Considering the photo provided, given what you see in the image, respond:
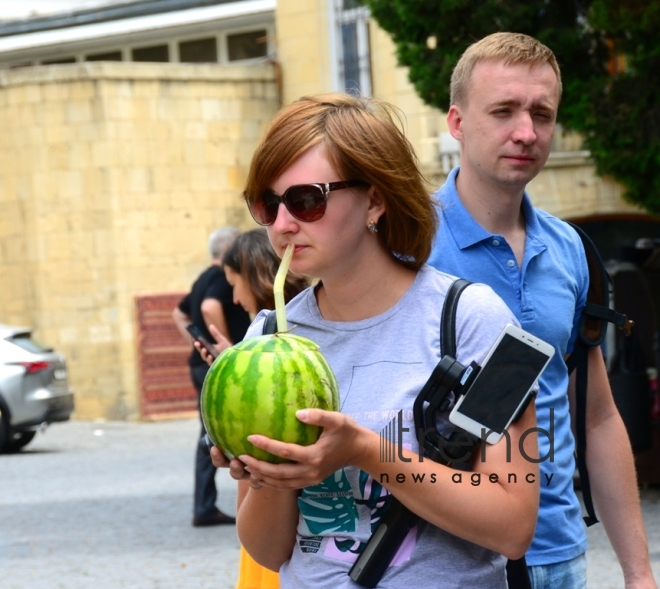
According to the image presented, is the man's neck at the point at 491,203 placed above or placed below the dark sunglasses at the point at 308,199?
below

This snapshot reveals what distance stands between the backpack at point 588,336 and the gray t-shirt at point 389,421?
32.7 inches

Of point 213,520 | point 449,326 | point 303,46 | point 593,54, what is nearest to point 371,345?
point 449,326

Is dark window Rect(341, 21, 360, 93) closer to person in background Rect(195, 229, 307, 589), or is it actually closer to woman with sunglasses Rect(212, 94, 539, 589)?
person in background Rect(195, 229, 307, 589)

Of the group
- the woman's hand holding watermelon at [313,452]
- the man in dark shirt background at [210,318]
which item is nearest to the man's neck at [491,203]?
the woman's hand holding watermelon at [313,452]

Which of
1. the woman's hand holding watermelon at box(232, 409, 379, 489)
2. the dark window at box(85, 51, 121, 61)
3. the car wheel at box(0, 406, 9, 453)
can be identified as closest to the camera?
the woman's hand holding watermelon at box(232, 409, 379, 489)

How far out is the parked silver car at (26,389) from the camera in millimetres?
16438

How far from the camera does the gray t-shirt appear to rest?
2.36m

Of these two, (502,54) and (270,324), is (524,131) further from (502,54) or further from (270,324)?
(270,324)

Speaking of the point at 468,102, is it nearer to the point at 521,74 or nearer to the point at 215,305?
the point at 521,74

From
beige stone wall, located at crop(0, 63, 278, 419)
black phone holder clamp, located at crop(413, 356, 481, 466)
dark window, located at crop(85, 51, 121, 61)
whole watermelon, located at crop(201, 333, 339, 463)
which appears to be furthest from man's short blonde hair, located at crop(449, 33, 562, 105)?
dark window, located at crop(85, 51, 121, 61)

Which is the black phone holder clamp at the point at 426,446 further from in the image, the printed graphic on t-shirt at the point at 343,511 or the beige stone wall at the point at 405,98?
the beige stone wall at the point at 405,98

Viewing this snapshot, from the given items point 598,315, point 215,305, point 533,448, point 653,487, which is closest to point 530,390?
point 533,448

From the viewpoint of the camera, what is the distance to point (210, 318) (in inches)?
337

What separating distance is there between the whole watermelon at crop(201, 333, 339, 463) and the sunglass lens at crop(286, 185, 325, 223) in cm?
26
